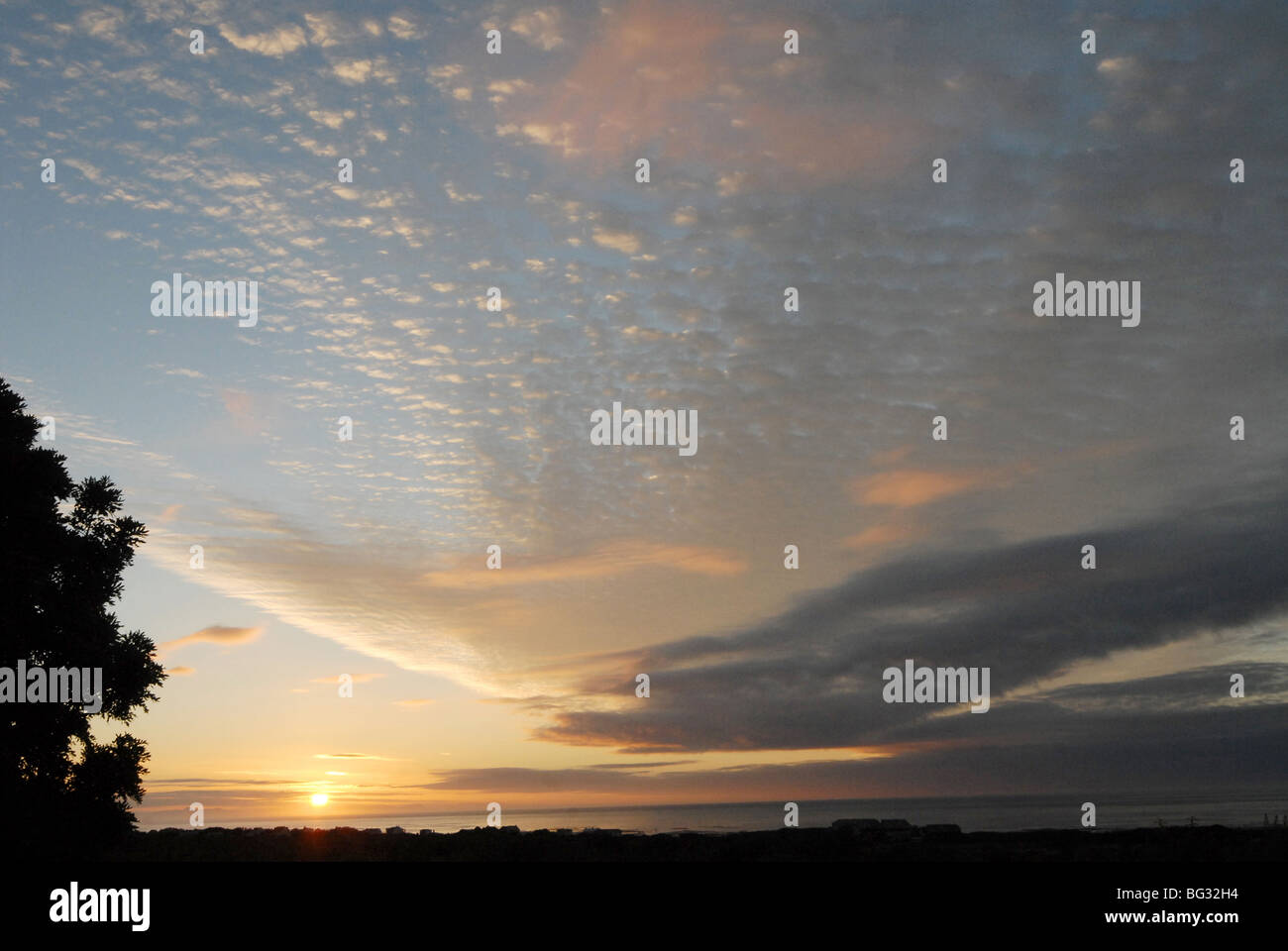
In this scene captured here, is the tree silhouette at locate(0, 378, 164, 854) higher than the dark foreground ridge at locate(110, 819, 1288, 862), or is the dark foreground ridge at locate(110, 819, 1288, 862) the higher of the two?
the tree silhouette at locate(0, 378, 164, 854)

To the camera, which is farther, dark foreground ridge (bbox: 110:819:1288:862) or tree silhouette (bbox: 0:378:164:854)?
tree silhouette (bbox: 0:378:164:854)

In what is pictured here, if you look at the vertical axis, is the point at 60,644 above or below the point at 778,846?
above

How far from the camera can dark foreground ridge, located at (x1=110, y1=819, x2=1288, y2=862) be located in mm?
19781

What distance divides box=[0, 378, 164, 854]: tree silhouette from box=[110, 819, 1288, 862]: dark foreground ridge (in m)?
1.89

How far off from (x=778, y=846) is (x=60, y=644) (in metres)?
20.8

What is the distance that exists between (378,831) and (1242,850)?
2566 centimetres

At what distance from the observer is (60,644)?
25203mm

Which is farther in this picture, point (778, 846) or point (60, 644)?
point (60, 644)

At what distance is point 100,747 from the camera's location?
2600 centimetres

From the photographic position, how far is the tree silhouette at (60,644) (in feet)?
79.3
